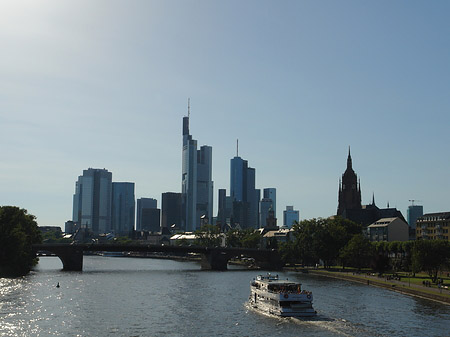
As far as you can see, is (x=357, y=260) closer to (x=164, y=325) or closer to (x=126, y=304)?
(x=126, y=304)

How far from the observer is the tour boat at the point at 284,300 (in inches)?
3531

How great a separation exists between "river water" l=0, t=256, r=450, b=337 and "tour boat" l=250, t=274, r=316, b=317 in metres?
2.28

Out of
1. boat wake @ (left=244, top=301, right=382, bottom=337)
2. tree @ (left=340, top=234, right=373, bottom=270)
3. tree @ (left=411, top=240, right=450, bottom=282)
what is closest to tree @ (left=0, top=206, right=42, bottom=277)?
boat wake @ (left=244, top=301, right=382, bottom=337)

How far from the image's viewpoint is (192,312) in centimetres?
9550

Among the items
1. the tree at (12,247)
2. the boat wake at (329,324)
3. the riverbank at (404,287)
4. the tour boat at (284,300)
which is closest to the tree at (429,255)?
the riverbank at (404,287)

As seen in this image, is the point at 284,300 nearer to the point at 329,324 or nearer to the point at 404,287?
the point at 329,324

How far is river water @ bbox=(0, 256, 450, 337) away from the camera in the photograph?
78062 millimetres

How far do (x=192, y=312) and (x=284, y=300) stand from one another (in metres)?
15.7

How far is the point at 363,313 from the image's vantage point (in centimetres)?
9312

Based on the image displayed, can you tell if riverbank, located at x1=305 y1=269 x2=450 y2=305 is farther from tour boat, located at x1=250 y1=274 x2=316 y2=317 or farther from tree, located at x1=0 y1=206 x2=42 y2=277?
tree, located at x1=0 y1=206 x2=42 y2=277

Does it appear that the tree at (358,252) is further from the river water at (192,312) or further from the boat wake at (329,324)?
the boat wake at (329,324)

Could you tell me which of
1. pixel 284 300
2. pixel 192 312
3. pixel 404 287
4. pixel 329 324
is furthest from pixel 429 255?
pixel 192 312

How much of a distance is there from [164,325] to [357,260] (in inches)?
4369

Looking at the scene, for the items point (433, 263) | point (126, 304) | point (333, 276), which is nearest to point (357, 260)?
point (333, 276)
